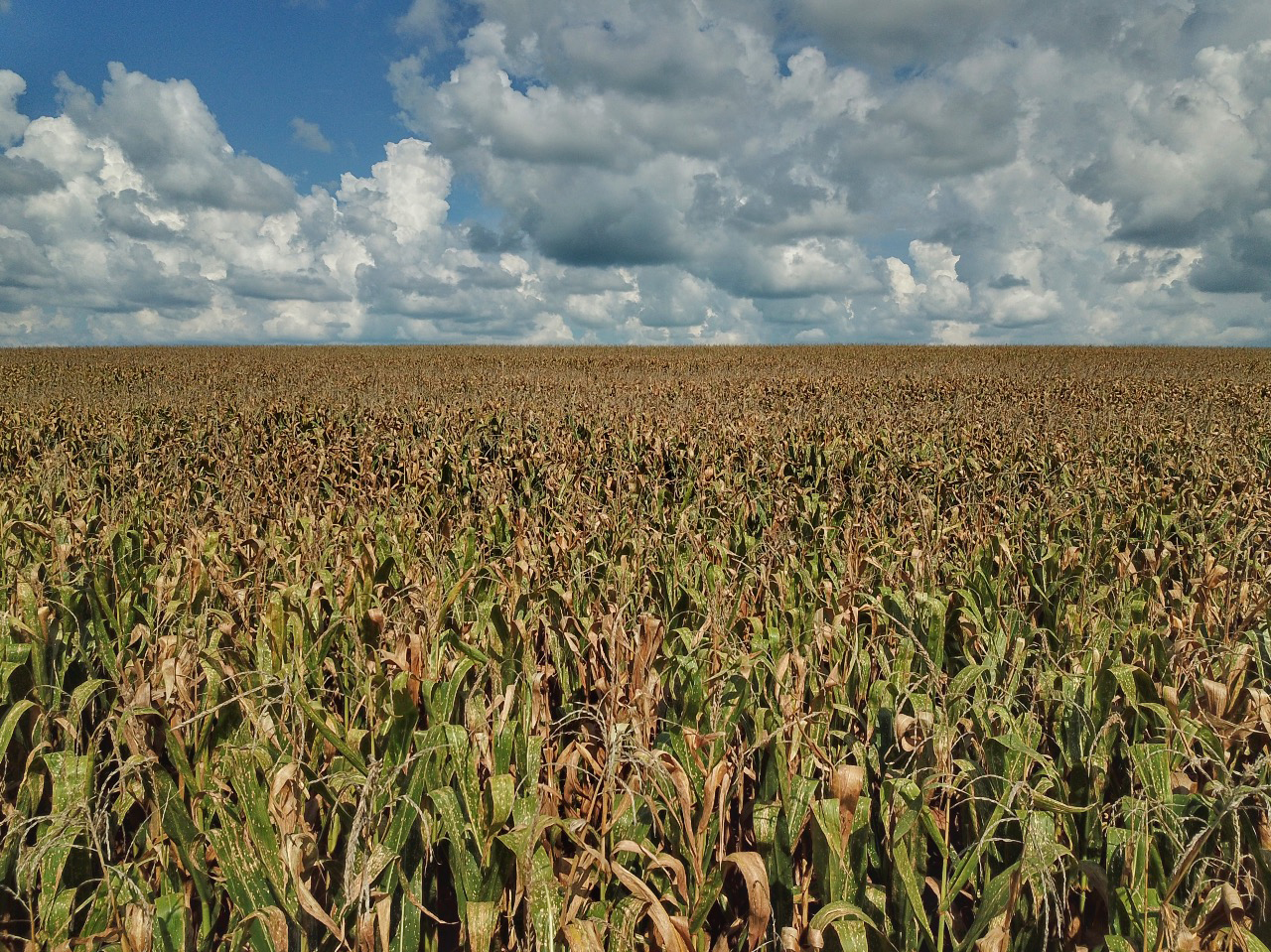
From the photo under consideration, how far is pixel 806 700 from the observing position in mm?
3072

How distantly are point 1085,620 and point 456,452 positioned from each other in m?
6.49

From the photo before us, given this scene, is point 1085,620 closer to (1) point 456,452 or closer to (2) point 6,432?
(1) point 456,452

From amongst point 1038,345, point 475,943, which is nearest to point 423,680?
point 475,943

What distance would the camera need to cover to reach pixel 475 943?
1.76 m

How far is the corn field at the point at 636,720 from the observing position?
1.86m

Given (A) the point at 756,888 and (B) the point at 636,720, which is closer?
(A) the point at 756,888

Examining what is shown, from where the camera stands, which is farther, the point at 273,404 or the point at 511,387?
the point at 511,387

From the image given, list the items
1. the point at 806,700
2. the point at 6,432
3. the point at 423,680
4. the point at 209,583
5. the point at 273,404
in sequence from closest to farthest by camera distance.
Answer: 1. the point at 423,680
2. the point at 806,700
3. the point at 209,583
4. the point at 6,432
5. the point at 273,404

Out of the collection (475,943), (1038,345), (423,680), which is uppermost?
(1038,345)

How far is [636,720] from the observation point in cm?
248

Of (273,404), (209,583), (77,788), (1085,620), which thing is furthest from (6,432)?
(1085,620)

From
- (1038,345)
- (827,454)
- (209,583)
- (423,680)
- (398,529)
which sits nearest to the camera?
(423,680)

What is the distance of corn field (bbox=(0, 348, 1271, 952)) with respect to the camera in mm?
1863

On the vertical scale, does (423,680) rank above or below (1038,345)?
below
